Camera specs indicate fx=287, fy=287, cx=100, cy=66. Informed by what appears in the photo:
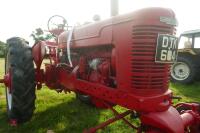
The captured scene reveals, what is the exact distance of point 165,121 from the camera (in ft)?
9.12

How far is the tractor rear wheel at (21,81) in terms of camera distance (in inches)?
157

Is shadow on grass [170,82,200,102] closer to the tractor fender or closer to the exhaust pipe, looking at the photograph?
the tractor fender

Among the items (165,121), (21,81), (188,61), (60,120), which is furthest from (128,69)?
(188,61)

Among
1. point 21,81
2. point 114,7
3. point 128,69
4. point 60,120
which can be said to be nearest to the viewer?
point 128,69

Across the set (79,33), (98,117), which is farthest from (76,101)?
(79,33)

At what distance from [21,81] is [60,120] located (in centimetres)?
103

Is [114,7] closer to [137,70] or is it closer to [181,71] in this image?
[137,70]

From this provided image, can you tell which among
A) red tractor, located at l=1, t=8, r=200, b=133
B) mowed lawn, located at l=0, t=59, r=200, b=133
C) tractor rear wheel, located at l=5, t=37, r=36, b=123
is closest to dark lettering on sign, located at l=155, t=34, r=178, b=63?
red tractor, located at l=1, t=8, r=200, b=133

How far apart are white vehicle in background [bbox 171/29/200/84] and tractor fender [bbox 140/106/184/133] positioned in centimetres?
638

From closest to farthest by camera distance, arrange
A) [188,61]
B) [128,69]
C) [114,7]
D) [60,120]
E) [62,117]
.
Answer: [128,69], [114,7], [60,120], [62,117], [188,61]

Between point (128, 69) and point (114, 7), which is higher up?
point (114, 7)

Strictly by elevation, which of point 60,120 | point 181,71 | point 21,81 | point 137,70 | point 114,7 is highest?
point 114,7

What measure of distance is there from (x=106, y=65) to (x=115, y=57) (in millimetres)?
240

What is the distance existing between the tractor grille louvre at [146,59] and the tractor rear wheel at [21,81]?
177 centimetres
